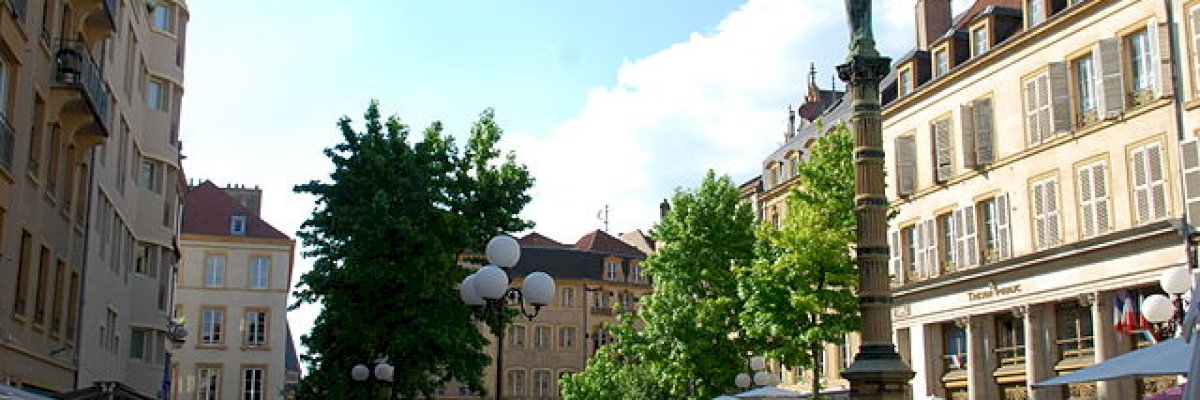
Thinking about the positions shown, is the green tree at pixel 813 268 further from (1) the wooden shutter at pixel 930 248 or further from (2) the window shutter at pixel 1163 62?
(2) the window shutter at pixel 1163 62

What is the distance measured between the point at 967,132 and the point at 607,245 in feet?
177

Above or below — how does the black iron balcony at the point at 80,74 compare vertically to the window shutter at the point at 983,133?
below

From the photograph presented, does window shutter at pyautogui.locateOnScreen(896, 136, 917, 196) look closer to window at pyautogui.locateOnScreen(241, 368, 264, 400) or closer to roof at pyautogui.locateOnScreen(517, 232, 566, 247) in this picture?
window at pyautogui.locateOnScreen(241, 368, 264, 400)

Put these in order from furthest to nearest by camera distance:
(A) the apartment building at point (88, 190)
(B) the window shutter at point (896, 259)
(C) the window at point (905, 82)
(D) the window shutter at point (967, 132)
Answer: (C) the window at point (905, 82) < (B) the window shutter at point (896, 259) < (D) the window shutter at point (967, 132) < (A) the apartment building at point (88, 190)

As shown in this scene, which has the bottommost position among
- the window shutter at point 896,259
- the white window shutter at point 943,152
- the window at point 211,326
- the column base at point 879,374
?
the column base at point 879,374

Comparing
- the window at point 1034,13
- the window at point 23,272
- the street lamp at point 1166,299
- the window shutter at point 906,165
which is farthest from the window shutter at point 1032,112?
the window at point 23,272

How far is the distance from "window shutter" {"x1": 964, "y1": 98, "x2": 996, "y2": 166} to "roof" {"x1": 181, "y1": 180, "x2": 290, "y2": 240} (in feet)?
121

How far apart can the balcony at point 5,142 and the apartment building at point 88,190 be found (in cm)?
3

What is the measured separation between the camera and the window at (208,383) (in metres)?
58.8

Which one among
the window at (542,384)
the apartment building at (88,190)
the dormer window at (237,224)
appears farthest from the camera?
the window at (542,384)

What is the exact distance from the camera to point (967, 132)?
3584 centimetres

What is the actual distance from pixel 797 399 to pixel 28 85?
676 inches

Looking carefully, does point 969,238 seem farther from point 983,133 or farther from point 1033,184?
point 1033,184

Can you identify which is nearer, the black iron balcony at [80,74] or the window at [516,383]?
the black iron balcony at [80,74]
